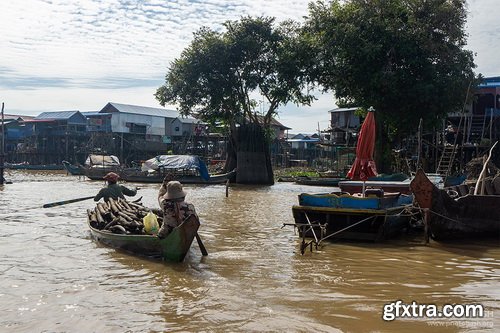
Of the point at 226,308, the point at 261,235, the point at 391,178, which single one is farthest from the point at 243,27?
the point at 226,308

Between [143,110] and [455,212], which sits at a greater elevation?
[143,110]

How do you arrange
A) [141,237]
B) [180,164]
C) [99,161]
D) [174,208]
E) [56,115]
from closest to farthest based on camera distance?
[174,208]
[141,237]
[180,164]
[99,161]
[56,115]

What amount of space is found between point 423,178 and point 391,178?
5940mm

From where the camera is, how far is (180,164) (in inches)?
1281

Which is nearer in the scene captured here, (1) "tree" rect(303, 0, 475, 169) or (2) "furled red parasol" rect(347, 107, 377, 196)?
(2) "furled red parasol" rect(347, 107, 377, 196)

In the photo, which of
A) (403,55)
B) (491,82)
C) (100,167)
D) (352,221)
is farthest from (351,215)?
(100,167)

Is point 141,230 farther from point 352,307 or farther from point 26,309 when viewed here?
point 352,307

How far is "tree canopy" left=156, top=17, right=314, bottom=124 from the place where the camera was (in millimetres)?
33312

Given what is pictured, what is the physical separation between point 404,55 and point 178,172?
16.8 m

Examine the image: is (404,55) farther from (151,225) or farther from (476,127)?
(151,225)

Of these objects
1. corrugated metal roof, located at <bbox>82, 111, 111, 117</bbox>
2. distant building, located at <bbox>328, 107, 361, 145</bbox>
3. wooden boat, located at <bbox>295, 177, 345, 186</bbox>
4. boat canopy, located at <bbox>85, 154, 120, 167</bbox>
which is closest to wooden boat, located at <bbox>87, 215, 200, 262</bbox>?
wooden boat, located at <bbox>295, 177, 345, 186</bbox>

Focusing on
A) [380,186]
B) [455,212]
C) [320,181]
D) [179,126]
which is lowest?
[320,181]

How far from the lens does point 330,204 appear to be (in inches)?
429

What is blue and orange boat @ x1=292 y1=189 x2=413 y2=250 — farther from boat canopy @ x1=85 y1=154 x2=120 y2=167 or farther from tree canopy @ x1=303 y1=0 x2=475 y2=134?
boat canopy @ x1=85 y1=154 x2=120 y2=167
